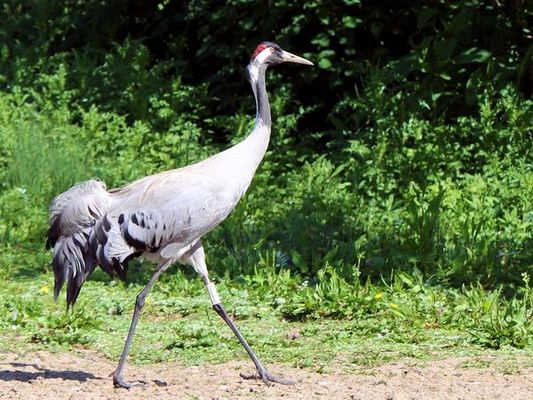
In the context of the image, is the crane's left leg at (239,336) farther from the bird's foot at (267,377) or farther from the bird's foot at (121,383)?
the bird's foot at (121,383)

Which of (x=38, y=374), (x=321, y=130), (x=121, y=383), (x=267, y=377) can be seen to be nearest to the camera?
(x=121, y=383)

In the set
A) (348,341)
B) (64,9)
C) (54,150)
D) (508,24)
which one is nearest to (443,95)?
(508,24)

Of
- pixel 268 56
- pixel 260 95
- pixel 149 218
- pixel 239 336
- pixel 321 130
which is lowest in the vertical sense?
pixel 239 336

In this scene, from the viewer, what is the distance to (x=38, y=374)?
19.5 feet

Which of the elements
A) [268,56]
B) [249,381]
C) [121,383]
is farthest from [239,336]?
[268,56]

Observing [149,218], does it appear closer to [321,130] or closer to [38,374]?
[38,374]

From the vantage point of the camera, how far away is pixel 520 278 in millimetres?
7480

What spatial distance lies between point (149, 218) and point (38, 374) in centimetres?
99

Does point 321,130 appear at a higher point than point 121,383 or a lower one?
higher

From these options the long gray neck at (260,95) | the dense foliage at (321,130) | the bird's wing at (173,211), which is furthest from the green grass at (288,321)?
the long gray neck at (260,95)

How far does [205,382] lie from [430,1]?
19.1ft

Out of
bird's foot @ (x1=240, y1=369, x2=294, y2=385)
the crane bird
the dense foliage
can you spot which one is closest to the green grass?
the dense foliage

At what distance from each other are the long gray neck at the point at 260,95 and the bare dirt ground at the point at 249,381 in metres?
1.32

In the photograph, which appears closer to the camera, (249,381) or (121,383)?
(121,383)
